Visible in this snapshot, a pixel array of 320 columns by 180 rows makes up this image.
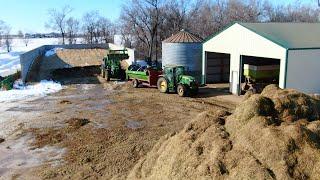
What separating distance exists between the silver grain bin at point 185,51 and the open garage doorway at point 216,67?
117 centimetres

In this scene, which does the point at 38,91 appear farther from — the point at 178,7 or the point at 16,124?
the point at 178,7

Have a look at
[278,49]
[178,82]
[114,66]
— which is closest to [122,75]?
[114,66]

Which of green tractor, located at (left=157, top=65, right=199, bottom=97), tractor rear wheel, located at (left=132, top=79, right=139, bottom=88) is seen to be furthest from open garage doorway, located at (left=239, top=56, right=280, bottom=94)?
tractor rear wheel, located at (left=132, top=79, right=139, bottom=88)

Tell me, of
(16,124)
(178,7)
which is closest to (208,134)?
(16,124)

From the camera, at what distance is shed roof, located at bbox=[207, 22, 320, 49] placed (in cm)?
1933

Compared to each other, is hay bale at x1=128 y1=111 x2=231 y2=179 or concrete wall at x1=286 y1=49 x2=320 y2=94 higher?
concrete wall at x1=286 y1=49 x2=320 y2=94

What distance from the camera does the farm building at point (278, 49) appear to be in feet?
62.0

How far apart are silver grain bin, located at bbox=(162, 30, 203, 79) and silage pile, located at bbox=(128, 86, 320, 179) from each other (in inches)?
752

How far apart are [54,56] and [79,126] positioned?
27.8 metres

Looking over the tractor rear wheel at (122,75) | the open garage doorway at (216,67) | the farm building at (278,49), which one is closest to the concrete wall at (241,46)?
the farm building at (278,49)

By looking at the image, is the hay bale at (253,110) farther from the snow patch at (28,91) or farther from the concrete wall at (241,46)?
the snow patch at (28,91)

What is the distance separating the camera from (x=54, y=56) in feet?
140

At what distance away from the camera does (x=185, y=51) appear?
28125 millimetres

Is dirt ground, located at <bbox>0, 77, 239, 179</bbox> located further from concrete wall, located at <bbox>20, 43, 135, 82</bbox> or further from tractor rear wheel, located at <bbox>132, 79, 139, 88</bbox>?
concrete wall, located at <bbox>20, 43, 135, 82</bbox>
